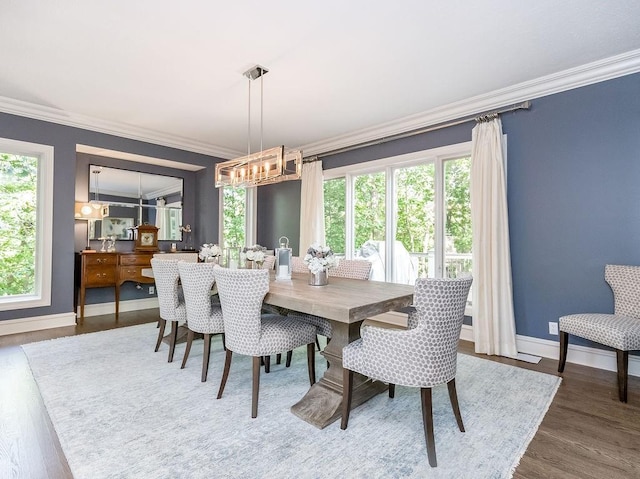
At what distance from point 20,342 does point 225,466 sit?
3.26 meters

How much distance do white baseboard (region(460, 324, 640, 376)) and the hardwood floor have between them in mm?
120

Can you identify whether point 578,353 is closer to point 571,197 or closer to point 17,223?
point 571,197

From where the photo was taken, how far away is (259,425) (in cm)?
201

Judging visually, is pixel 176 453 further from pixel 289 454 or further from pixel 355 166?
pixel 355 166

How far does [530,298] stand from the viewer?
3.33m

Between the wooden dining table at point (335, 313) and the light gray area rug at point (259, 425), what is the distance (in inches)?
3.5

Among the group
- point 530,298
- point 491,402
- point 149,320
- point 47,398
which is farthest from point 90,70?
point 530,298

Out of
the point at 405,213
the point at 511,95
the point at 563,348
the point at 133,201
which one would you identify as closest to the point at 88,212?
the point at 133,201

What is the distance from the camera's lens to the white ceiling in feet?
7.38

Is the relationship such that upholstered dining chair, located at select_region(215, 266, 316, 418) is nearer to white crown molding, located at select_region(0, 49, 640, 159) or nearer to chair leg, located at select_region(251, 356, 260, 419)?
chair leg, located at select_region(251, 356, 260, 419)

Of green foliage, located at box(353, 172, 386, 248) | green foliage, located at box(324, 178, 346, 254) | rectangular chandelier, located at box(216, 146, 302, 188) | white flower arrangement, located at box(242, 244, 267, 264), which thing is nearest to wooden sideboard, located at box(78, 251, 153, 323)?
rectangular chandelier, located at box(216, 146, 302, 188)

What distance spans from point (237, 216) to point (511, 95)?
14.9 ft

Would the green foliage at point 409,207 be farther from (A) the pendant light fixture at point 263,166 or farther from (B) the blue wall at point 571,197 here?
(A) the pendant light fixture at point 263,166

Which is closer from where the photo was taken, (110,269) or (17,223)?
(17,223)
